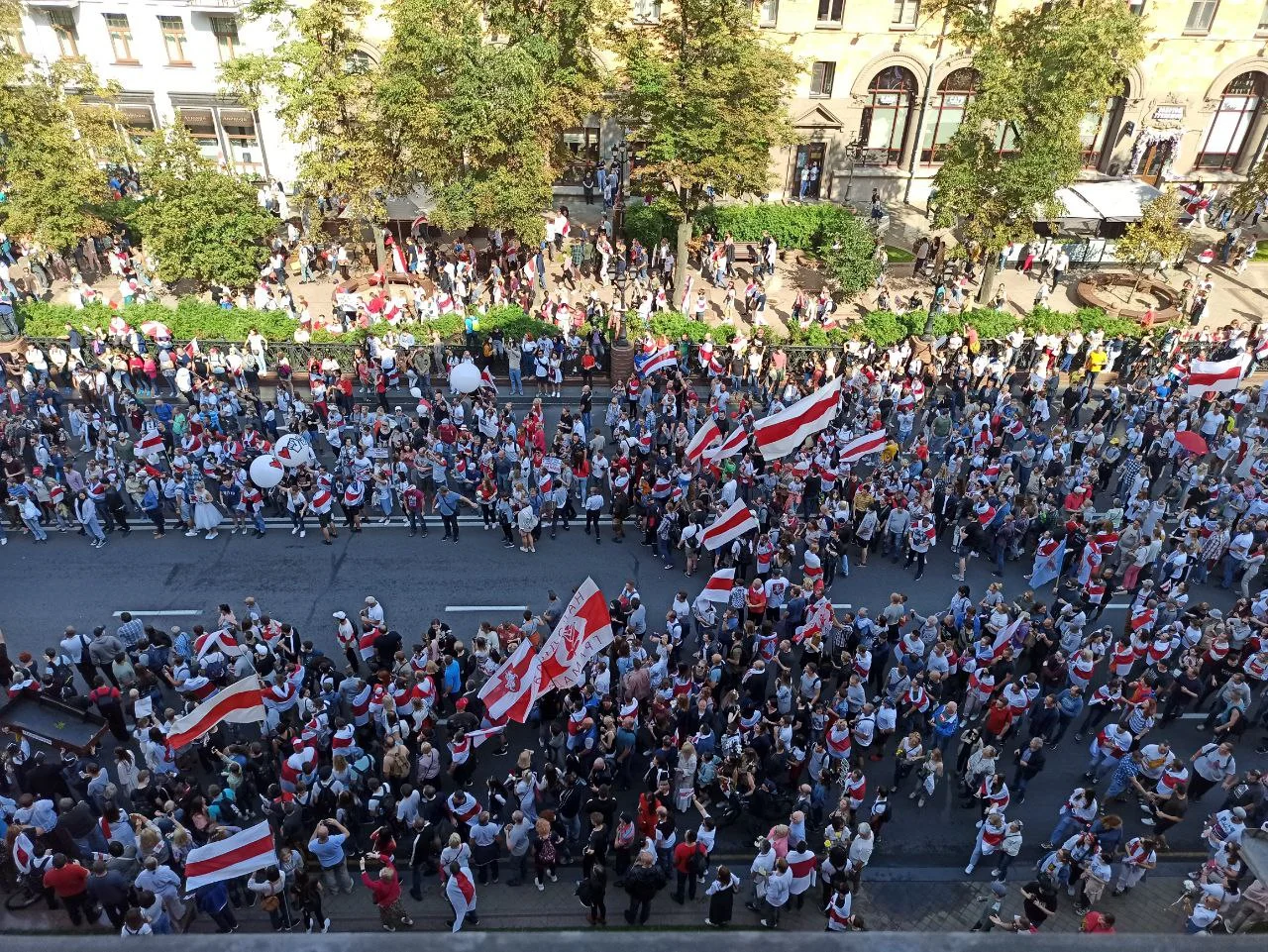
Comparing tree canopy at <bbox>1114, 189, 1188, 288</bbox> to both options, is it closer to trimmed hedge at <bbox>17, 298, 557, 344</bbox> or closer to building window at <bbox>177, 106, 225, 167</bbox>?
trimmed hedge at <bbox>17, 298, 557, 344</bbox>

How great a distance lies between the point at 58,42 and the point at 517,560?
1337 inches

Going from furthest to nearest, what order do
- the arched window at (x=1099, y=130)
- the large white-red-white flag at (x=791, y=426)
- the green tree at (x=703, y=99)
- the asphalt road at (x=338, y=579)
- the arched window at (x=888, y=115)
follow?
1. the arched window at (x=1099, y=130)
2. the arched window at (x=888, y=115)
3. the green tree at (x=703, y=99)
4. the large white-red-white flag at (x=791, y=426)
5. the asphalt road at (x=338, y=579)

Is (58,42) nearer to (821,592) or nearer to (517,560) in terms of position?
(517,560)

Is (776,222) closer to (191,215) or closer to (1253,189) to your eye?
(1253,189)

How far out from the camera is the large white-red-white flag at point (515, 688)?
42.4ft

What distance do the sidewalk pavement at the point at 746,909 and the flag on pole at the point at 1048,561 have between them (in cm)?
621

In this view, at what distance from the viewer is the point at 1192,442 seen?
20.0 m

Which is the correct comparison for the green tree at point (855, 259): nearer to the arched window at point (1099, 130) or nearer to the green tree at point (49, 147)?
the arched window at point (1099, 130)

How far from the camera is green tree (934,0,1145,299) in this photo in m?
26.4

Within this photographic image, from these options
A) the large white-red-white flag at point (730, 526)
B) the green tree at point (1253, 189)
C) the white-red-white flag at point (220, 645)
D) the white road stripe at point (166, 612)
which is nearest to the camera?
the white-red-white flag at point (220, 645)

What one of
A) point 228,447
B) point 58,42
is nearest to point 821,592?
point 228,447

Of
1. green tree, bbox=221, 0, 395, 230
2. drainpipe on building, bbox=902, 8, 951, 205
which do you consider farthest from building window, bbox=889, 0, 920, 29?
green tree, bbox=221, 0, 395, 230

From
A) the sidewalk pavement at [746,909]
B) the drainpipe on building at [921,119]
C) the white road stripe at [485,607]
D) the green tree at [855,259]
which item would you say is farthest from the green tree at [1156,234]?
the white road stripe at [485,607]

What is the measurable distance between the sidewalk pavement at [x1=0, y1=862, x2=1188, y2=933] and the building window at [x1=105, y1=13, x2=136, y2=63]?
3653 cm
